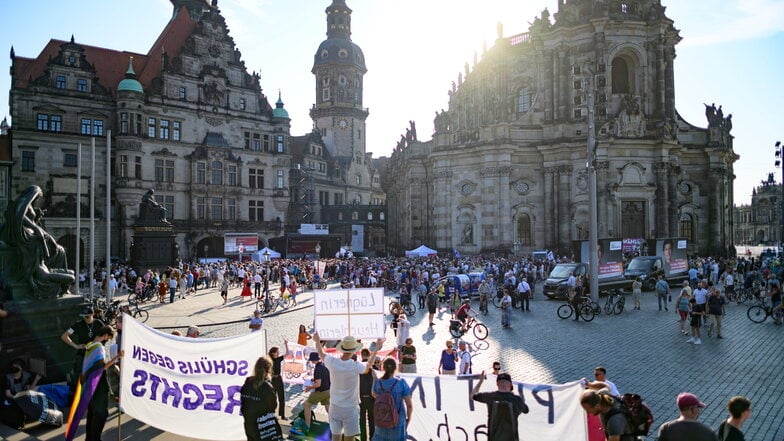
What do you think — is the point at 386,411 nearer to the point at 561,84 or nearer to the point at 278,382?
the point at 278,382

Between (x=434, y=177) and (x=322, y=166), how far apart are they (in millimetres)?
31956

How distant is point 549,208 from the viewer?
44.7 metres

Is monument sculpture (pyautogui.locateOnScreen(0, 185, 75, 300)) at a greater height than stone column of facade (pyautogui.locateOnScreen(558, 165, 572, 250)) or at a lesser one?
lesser

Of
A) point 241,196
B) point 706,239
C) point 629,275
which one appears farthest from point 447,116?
point 629,275

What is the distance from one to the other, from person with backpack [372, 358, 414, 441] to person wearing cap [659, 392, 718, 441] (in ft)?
9.53

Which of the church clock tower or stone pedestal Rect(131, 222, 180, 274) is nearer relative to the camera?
stone pedestal Rect(131, 222, 180, 274)

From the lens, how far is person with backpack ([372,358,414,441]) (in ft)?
20.6

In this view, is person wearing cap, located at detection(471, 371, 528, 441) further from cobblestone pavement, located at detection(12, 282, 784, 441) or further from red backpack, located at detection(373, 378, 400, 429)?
cobblestone pavement, located at detection(12, 282, 784, 441)

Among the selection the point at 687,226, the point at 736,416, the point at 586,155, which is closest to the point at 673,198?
the point at 687,226

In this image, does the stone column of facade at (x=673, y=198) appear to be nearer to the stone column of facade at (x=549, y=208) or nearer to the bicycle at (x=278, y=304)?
the stone column of facade at (x=549, y=208)

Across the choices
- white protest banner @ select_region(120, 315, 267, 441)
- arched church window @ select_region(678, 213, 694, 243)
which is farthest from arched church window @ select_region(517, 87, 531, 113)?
white protest banner @ select_region(120, 315, 267, 441)

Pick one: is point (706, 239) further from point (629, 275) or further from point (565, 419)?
point (565, 419)

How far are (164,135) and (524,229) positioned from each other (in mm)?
35035

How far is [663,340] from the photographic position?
15805 millimetres
